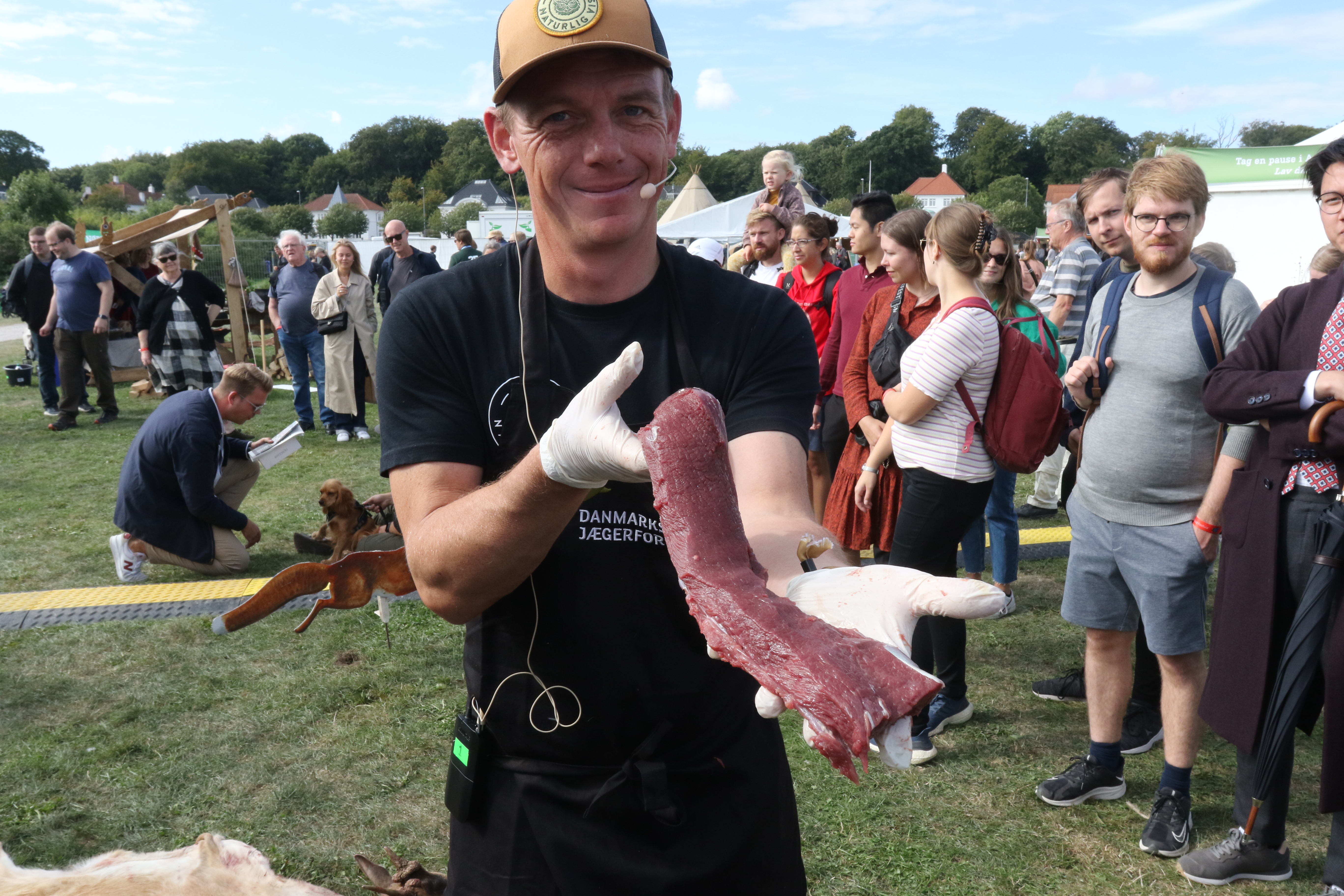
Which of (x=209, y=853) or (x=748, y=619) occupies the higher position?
(x=748, y=619)

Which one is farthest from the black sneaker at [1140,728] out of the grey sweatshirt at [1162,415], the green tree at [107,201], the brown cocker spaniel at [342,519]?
the green tree at [107,201]

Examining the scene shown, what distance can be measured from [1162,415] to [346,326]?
879 centimetres

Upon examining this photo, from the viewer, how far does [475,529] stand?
136 cm

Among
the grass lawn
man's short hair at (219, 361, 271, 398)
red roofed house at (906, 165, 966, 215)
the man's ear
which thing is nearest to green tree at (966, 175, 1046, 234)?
red roofed house at (906, 165, 966, 215)

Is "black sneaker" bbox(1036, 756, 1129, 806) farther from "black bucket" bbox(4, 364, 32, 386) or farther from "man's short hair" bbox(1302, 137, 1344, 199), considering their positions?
"black bucket" bbox(4, 364, 32, 386)

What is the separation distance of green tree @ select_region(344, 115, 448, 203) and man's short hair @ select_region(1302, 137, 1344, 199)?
122766 mm

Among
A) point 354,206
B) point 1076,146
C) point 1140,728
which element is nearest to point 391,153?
point 354,206

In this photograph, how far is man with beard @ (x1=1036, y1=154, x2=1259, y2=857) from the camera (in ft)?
10.7

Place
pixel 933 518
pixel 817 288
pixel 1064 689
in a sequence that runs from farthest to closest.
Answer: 1. pixel 817 288
2. pixel 1064 689
3. pixel 933 518

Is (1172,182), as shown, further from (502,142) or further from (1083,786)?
(502,142)

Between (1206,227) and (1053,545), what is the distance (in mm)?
12894

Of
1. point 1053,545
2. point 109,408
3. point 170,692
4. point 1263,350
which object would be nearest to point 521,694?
point 1263,350

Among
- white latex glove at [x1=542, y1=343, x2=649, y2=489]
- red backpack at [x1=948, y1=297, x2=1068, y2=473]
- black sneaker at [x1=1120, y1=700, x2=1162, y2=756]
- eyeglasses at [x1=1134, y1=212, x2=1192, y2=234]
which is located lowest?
black sneaker at [x1=1120, y1=700, x2=1162, y2=756]

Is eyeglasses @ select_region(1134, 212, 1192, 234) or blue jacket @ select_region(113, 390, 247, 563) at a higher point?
eyeglasses @ select_region(1134, 212, 1192, 234)
